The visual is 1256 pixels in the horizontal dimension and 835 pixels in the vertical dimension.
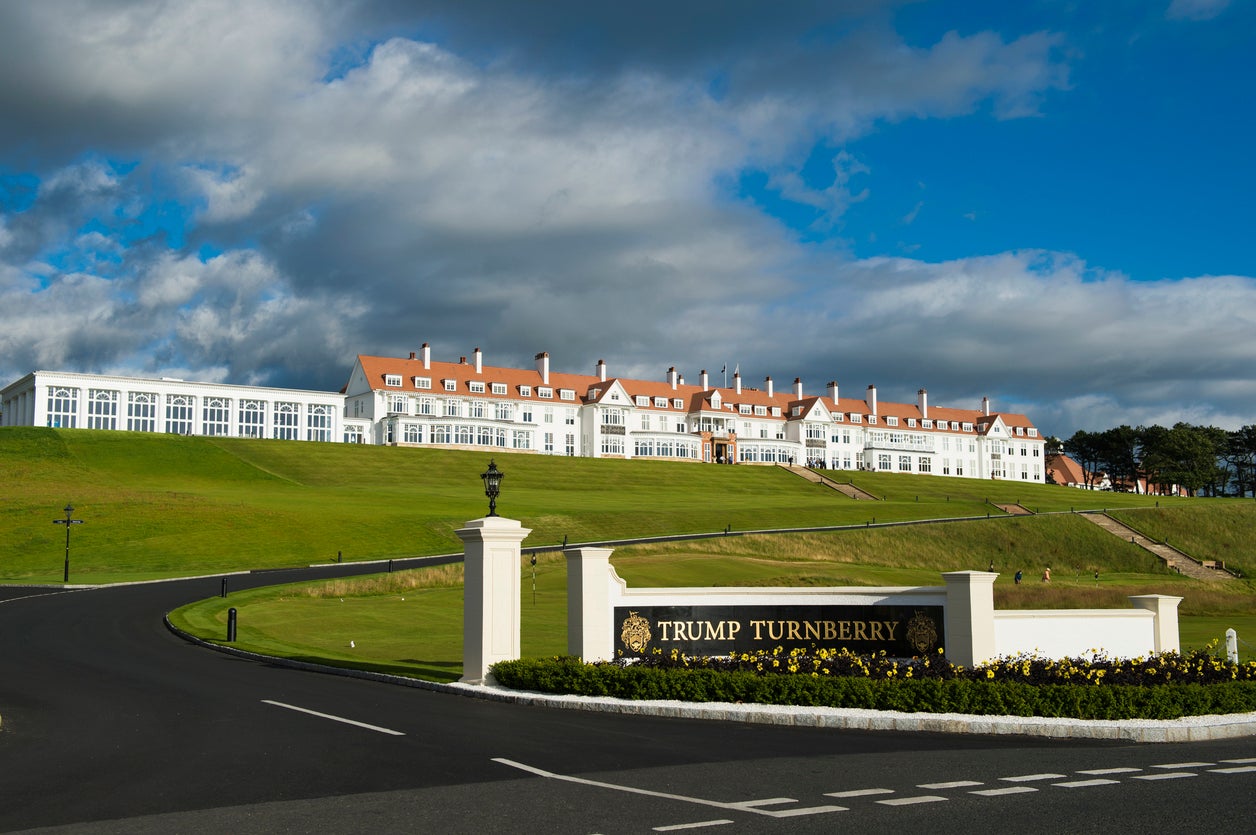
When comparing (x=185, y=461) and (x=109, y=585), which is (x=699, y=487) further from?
(x=109, y=585)

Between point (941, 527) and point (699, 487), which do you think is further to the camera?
point (699, 487)

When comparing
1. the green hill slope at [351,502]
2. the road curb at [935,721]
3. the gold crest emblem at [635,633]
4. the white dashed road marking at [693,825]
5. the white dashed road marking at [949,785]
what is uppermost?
the green hill slope at [351,502]

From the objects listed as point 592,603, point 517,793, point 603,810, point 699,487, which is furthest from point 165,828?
point 699,487

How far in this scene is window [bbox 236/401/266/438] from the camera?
4564 inches

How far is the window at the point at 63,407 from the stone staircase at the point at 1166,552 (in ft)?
315

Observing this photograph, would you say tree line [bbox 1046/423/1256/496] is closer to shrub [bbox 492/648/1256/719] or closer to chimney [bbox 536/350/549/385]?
chimney [bbox 536/350/549/385]

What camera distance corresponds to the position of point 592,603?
20.1m

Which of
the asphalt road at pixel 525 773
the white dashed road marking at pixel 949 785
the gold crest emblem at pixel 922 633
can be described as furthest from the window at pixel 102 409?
the white dashed road marking at pixel 949 785

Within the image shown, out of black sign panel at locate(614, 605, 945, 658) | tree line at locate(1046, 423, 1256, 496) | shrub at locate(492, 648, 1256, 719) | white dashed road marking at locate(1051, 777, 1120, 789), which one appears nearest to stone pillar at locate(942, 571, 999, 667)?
shrub at locate(492, 648, 1256, 719)

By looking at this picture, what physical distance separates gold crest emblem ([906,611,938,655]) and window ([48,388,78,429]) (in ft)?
352

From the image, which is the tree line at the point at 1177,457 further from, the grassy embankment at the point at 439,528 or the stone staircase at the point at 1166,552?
the stone staircase at the point at 1166,552

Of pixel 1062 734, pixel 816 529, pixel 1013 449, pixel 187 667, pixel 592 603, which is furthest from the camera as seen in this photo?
pixel 1013 449

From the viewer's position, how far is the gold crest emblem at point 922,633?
1953 centimetres

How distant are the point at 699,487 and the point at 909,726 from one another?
3686 inches
